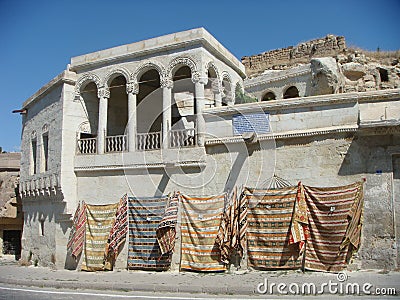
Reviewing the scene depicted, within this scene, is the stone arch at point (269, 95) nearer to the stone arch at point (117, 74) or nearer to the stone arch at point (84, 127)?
the stone arch at point (117, 74)

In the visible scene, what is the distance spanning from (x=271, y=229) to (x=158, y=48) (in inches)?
251

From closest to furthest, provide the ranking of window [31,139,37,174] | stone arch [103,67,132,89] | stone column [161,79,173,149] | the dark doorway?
1. stone column [161,79,173,149]
2. stone arch [103,67,132,89]
3. window [31,139,37,174]
4. the dark doorway

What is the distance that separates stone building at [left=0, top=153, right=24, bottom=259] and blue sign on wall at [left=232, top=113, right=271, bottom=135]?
41.3ft

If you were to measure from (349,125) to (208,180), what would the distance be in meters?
3.94

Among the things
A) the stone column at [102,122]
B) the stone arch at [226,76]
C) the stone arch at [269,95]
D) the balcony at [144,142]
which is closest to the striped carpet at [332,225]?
the balcony at [144,142]

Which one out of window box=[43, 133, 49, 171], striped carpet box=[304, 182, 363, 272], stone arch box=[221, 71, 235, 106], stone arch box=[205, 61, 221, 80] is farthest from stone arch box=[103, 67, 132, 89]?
striped carpet box=[304, 182, 363, 272]

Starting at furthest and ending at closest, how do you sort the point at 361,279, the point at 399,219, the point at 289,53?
the point at 289,53 → the point at 399,219 → the point at 361,279

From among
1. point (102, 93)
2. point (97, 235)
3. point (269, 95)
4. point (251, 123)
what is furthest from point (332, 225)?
point (269, 95)

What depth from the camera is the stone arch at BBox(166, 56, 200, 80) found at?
12125 mm

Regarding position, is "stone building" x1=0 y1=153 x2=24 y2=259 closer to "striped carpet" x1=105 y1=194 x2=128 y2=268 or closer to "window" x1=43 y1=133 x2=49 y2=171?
"window" x1=43 y1=133 x2=49 y2=171

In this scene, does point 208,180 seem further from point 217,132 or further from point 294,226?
point 294,226

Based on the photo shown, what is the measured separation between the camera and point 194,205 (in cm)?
1140

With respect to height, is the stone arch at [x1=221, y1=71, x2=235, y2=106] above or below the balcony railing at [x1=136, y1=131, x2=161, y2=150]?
above

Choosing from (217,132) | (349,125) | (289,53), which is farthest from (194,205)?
(289,53)
